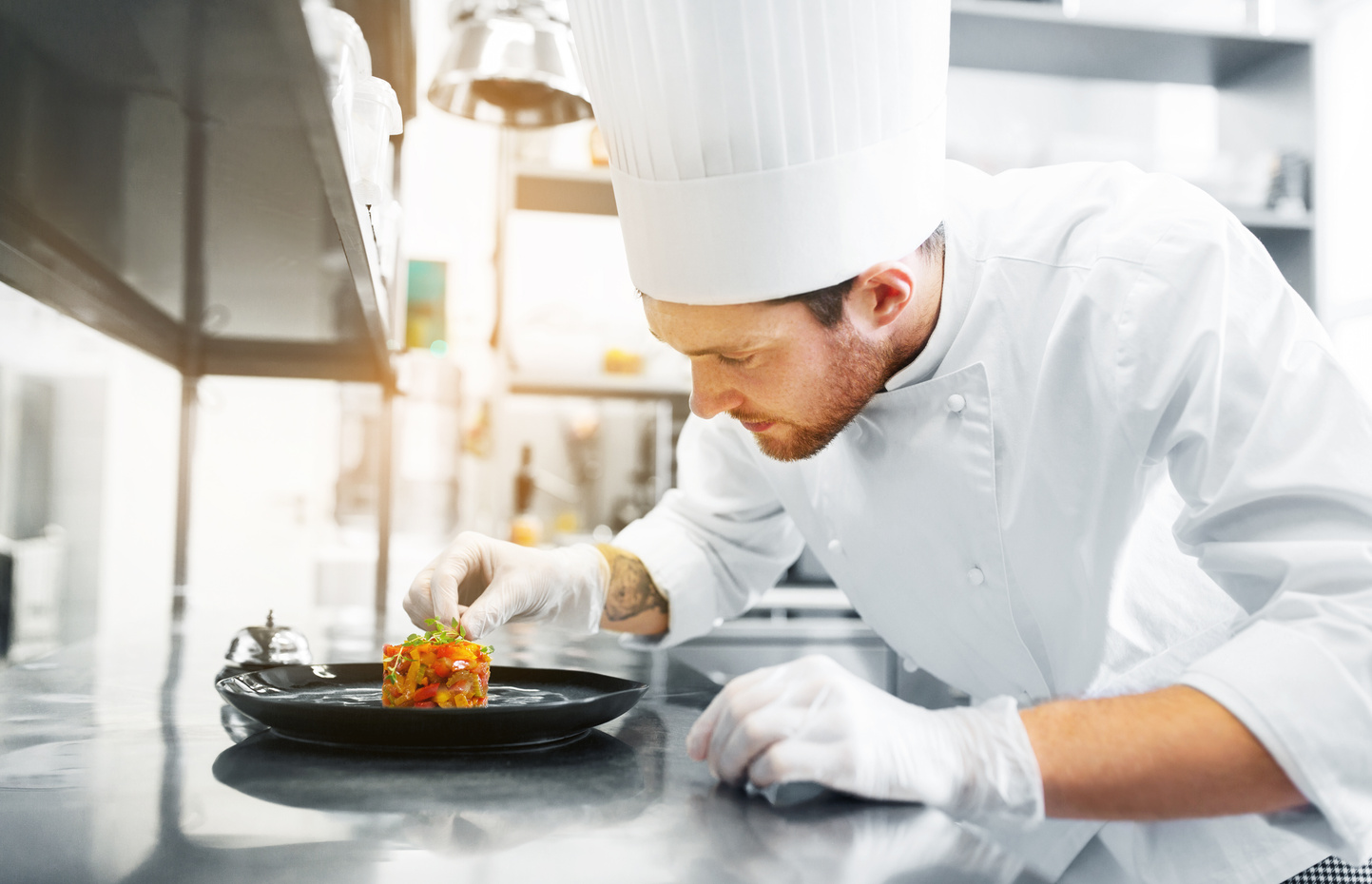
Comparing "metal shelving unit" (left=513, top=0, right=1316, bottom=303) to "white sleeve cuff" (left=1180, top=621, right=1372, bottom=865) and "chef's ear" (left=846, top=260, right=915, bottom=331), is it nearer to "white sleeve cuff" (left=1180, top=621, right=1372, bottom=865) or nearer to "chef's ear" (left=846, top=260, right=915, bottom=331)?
"chef's ear" (left=846, top=260, right=915, bottom=331)

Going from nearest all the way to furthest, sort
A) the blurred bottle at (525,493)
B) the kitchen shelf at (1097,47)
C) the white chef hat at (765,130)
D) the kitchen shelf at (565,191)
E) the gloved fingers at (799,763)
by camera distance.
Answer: the gloved fingers at (799,763) → the white chef hat at (765,130) → the kitchen shelf at (1097,47) → the kitchen shelf at (565,191) → the blurred bottle at (525,493)

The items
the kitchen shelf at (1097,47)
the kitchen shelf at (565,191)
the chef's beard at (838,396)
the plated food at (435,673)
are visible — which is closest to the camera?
the plated food at (435,673)

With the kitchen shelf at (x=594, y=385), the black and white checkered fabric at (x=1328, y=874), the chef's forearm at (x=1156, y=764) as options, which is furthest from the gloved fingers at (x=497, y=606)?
the kitchen shelf at (x=594, y=385)

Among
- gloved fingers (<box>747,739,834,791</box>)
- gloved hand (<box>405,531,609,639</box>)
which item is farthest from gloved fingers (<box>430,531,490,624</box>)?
gloved fingers (<box>747,739,834,791</box>)

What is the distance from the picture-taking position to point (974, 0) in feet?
9.19

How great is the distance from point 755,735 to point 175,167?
0.64 m

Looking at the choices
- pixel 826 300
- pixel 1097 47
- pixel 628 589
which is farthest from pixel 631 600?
pixel 1097 47

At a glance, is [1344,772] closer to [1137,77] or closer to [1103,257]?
[1103,257]

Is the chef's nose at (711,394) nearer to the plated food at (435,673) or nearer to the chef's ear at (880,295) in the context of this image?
the chef's ear at (880,295)

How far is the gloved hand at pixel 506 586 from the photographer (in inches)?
44.6

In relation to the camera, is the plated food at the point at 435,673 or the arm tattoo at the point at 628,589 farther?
the arm tattoo at the point at 628,589

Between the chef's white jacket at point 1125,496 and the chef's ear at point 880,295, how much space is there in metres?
0.09

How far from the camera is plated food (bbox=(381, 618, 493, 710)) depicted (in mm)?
857

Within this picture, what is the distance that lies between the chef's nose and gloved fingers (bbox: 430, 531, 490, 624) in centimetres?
34
